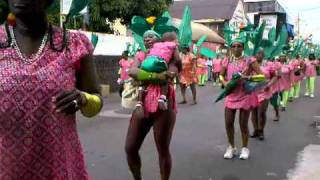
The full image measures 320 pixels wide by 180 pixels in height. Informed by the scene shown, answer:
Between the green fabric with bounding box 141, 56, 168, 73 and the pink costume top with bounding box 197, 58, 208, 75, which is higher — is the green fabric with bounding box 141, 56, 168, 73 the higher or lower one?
the higher one

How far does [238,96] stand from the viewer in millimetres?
6895

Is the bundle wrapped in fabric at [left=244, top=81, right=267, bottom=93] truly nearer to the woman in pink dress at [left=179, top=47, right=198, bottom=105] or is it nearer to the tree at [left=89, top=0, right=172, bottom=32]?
the woman in pink dress at [left=179, top=47, right=198, bottom=105]

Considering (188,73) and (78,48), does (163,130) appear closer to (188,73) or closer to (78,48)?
(78,48)

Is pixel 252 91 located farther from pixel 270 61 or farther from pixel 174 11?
pixel 174 11

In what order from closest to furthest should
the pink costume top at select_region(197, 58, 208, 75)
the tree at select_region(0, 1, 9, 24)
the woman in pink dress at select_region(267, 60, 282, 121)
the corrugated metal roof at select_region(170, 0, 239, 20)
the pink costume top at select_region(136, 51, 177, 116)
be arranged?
the tree at select_region(0, 1, 9, 24)
the pink costume top at select_region(136, 51, 177, 116)
the woman in pink dress at select_region(267, 60, 282, 121)
the pink costume top at select_region(197, 58, 208, 75)
the corrugated metal roof at select_region(170, 0, 239, 20)

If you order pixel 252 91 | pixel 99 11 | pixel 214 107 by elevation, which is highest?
pixel 99 11

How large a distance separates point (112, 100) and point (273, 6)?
62209 millimetres

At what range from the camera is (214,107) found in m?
14.0

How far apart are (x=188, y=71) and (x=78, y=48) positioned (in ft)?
41.2

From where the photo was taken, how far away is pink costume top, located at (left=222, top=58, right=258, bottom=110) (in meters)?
6.88

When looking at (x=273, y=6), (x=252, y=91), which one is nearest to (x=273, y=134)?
(x=252, y=91)

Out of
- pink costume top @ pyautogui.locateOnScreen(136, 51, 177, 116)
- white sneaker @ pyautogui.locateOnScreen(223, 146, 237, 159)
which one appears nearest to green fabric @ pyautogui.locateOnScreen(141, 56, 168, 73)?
pink costume top @ pyautogui.locateOnScreen(136, 51, 177, 116)

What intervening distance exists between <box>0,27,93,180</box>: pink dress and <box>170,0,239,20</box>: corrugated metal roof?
45963 millimetres

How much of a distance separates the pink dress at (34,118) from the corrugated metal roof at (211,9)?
46.0 meters
